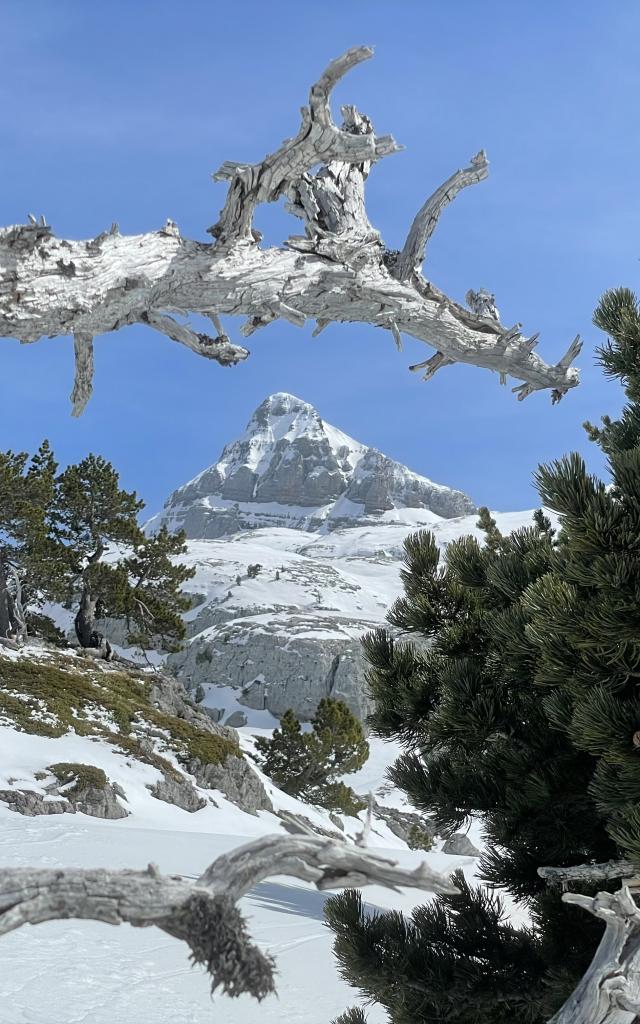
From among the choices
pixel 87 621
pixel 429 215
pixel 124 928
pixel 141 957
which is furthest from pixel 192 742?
pixel 429 215

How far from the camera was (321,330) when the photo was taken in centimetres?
518

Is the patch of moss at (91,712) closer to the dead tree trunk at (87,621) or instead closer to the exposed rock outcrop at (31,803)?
the exposed rock outcrop at (31,803)

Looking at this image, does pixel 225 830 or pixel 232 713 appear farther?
pixel 232 713

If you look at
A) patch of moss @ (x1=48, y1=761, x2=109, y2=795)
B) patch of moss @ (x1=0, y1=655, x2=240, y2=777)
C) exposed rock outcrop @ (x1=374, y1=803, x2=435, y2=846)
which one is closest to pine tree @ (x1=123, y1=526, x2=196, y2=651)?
patch of moss @ (x1=0, y1=655, x2=240, y2=777)

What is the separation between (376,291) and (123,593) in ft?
88.6

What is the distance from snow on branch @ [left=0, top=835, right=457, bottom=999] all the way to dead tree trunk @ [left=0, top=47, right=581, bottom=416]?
259 cm

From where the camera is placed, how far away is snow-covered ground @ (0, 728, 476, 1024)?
5.39 meters

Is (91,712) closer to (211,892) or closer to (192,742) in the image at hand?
(192,742)

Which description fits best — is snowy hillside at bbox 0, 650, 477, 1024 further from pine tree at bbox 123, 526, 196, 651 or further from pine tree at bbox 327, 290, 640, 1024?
pine tree at bbox 123, 526, 196, 651

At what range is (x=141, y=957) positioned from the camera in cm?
644

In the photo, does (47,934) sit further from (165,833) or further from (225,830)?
(225,830)

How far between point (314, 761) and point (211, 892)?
3338 centimetres

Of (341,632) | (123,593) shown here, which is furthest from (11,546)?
(341,632)

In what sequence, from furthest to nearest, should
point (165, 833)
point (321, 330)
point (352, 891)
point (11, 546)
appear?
1. point (11, 546)
2. point (165, 833)
3. point (321, 330)
4. point (352, 891)
